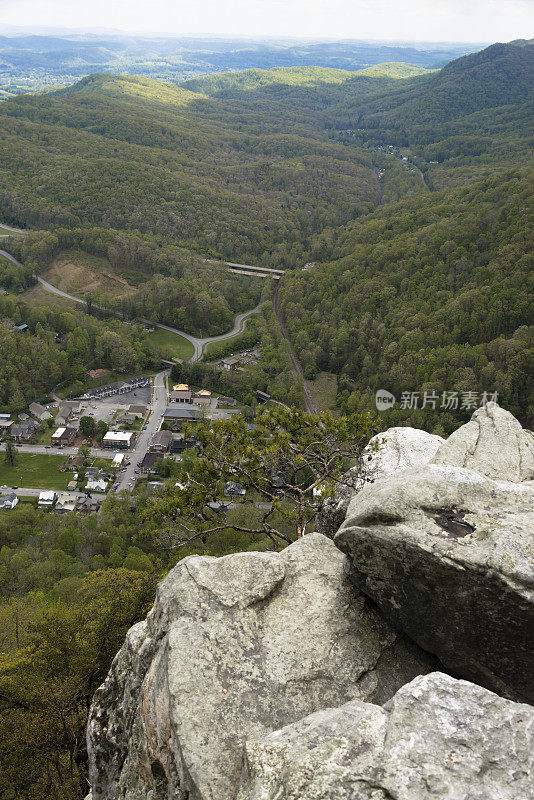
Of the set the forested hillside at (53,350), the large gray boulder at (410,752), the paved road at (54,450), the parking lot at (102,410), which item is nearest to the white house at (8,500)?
the paved road at (54,450)

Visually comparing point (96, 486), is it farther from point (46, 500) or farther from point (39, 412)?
point (39, 412)

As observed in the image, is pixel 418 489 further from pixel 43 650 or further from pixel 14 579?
pixel 14 579

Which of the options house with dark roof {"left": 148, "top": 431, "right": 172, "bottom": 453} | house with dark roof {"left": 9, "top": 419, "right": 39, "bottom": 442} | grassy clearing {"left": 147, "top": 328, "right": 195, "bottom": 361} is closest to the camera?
house with dark roof {"left": 148, "top": 431, "right": 172, "bottom": 453}

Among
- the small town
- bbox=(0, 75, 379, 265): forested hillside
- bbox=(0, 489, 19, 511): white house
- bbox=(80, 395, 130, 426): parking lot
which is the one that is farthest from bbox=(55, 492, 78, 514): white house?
bbox=(0, 75, 379, 265): forested hillside

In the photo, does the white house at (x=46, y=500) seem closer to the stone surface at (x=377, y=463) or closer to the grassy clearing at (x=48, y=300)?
the stone surface at (x=377, y=463)

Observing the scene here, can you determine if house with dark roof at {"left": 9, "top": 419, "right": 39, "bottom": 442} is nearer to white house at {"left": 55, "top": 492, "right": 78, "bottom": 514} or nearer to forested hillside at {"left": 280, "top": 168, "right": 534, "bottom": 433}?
white house at {"left": 55, "top": 492, "right": 78, "bottom": 514}

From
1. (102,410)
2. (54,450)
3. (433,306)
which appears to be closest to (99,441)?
(54,450)
